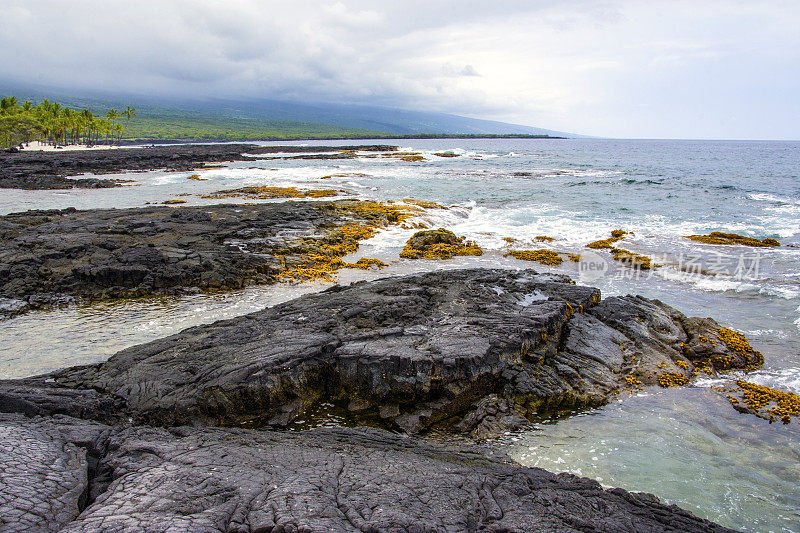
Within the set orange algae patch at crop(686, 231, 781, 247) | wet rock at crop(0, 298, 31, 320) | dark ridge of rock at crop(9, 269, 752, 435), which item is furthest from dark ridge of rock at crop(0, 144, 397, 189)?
orange algae patch at crop(686, 231, 781, 247)


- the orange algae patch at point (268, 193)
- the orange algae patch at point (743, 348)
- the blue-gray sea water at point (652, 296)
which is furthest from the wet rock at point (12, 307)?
the orange algae patch at point (268, 193)

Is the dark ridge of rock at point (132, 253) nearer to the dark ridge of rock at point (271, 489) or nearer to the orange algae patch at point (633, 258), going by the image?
the dark ridge of rock at point (271, 489)

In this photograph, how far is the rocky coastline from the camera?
4.36 meters

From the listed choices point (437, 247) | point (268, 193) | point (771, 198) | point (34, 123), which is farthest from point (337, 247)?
point (34, 123)

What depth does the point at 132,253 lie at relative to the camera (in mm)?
15078

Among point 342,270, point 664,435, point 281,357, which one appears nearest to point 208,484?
point 281,357

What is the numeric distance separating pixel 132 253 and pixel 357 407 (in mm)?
12107

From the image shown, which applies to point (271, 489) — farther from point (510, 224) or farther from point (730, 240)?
point (730, 240)

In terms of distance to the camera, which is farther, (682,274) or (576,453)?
(682,274)

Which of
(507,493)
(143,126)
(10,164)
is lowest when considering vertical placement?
(507,493)

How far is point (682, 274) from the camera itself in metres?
16.1

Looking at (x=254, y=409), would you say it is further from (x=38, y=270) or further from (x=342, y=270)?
(x=38, y=270)

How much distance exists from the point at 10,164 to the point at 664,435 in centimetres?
6492

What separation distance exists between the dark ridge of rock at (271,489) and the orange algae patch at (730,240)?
20748mm
